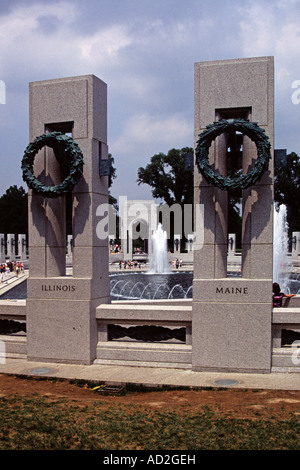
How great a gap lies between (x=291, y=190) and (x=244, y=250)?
6902 centimetres

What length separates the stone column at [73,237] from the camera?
1026 cm

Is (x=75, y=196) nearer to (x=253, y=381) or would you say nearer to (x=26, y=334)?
(x=26, y=334)

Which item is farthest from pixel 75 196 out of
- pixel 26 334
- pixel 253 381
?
pixel 253 381

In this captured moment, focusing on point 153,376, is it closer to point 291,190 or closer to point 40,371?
point 40,371

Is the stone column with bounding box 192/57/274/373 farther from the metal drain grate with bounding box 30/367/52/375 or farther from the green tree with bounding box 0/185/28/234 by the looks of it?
the green tree with bounding box 0/185/28/234

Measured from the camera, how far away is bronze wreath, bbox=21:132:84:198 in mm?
9930

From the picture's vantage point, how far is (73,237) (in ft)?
34.0

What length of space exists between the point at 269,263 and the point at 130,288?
67.9 feet

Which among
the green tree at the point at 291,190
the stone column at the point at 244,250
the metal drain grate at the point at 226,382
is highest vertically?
the green tree at the point at 291,190

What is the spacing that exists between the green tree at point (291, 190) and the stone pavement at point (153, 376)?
6834cm

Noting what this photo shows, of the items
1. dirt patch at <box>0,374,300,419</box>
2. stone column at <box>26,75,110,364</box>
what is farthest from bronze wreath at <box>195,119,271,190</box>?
dirt patch at <box>0,374,300,419</box>

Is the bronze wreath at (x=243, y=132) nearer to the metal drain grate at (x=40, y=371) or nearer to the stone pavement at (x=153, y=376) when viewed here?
the stone pavement at (x=153, y=376)

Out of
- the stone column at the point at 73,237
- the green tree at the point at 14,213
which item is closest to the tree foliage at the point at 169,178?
the green tree at the point at 14,213

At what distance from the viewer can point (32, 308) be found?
416 inches
